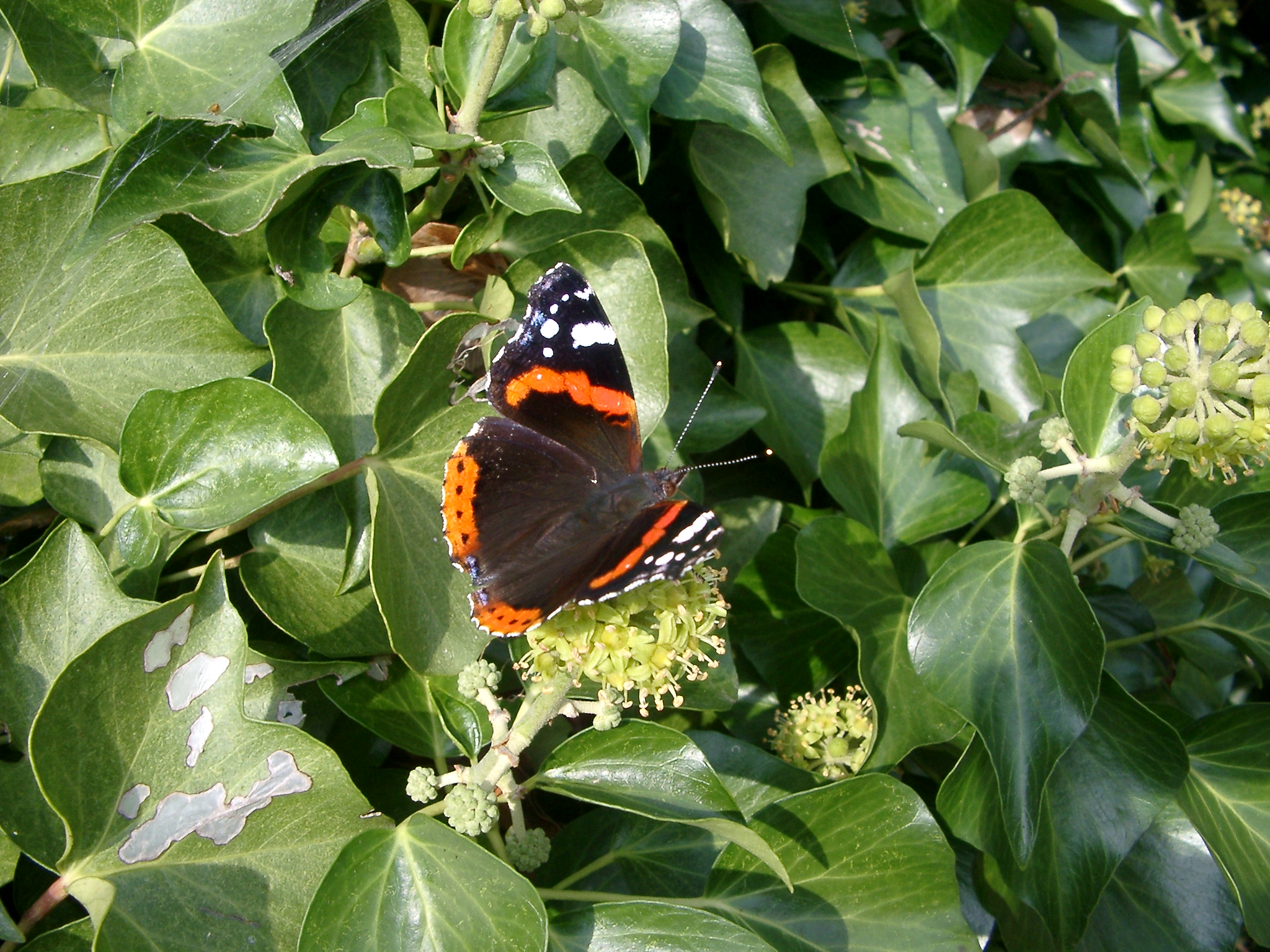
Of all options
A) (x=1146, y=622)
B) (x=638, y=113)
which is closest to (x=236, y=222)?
(x=638, y=113)

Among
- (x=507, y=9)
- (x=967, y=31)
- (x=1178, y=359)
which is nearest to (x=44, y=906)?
(x=507, y=9)

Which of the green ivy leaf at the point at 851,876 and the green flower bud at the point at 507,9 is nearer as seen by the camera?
the green flower bud at the point at 507,9

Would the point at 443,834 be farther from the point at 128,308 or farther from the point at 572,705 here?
the point at 128,308

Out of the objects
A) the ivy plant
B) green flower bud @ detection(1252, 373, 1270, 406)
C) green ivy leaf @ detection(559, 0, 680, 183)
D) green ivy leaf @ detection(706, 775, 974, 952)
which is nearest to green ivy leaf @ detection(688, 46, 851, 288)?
the ivy plant

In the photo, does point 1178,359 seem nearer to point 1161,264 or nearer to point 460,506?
point 460,506

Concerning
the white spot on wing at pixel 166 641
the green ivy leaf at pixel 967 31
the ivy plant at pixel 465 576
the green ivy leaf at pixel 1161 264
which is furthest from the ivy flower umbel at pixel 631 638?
the green ivy leaf at pixel 1161 264

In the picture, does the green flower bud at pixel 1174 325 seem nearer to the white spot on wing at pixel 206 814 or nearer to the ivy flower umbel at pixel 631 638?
the ivy flower umbel at pixel 631 638
